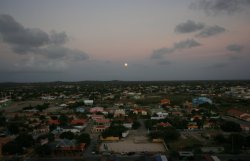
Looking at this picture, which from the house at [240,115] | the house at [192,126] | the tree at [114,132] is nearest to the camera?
the tree at [114,132]

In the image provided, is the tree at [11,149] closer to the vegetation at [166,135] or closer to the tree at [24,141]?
the tree at [24,141]

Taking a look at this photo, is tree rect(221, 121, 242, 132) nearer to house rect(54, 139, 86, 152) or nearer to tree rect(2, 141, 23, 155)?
house rect(54, 139, 86, 152)

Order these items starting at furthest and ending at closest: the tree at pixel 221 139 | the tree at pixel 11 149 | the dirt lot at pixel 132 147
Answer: the tree at pixel 221 139 → the dirt lot at pixel 132 147 → the tree at pixel 11 149

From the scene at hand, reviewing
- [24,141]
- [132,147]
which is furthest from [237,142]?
[24,141]

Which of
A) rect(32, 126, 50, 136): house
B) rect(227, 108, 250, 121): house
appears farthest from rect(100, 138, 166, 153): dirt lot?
rect(227, 108, 250, 121): house

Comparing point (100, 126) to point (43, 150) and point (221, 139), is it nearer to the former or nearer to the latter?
point (43, 150)

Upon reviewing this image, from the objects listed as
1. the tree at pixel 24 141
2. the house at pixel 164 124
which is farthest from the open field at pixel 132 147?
the tree at pixel 24 141

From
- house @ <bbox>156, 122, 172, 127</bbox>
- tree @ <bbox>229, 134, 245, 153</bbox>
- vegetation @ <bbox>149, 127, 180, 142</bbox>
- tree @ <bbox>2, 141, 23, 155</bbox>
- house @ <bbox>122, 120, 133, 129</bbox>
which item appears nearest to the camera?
tree @ <bbox>2, 141, 23, 155</bbox>

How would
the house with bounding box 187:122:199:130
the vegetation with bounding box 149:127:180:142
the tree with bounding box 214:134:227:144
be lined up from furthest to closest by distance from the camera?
the house with bounding box 187:122:199:130
the vegetation with bounding box 149:127:180:142
the tree with bounding box 214:134:227:144

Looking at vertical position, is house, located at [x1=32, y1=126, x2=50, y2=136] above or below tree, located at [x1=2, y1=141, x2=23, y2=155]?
below

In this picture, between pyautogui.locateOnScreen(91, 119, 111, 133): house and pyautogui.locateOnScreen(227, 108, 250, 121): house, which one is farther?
pyautogui.locateOnScreen(227, 108, 250, 121): house

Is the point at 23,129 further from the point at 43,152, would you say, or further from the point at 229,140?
the point at 229,140
